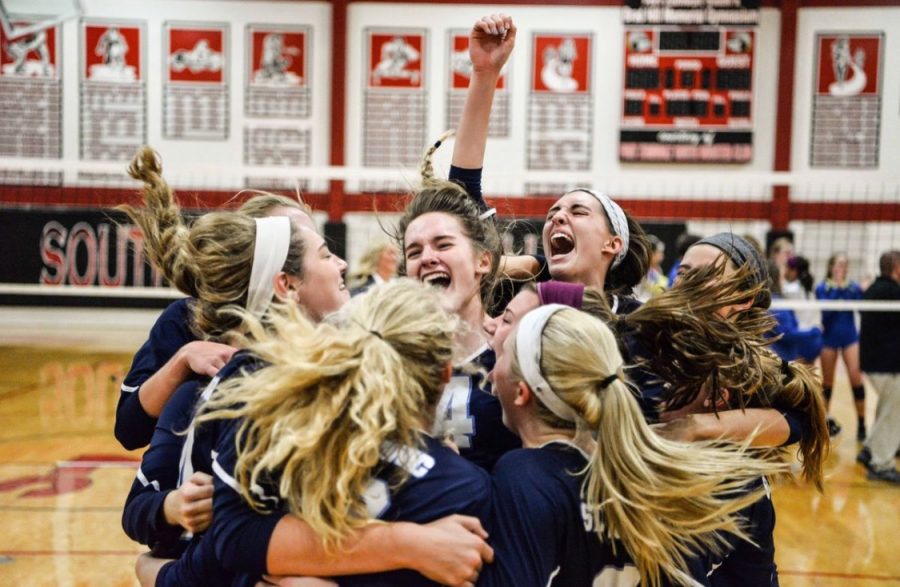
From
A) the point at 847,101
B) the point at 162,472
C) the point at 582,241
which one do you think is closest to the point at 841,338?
the point at 847,101

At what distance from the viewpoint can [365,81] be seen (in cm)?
1248

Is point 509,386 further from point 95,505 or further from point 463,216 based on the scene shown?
point 95,505

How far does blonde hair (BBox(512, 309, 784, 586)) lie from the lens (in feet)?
5.72

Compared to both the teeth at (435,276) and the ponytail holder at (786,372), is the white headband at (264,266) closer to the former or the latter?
the teeth at (435,276)

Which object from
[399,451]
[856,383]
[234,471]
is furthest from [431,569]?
[856,383]

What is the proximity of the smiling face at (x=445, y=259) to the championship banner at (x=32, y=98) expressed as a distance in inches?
435

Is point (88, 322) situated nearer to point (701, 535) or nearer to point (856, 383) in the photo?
point (856, 383)

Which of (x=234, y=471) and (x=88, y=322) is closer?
(x=234, y=471)

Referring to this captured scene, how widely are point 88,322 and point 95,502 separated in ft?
25.4

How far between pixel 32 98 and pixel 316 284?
1172cm

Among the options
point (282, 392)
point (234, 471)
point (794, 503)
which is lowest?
point (794, 503)

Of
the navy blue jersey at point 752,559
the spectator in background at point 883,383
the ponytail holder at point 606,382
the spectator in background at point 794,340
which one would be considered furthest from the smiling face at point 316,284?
the spectator in background at point 883,383

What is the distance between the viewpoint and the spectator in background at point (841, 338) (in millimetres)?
7668

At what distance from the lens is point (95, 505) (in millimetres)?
5203
